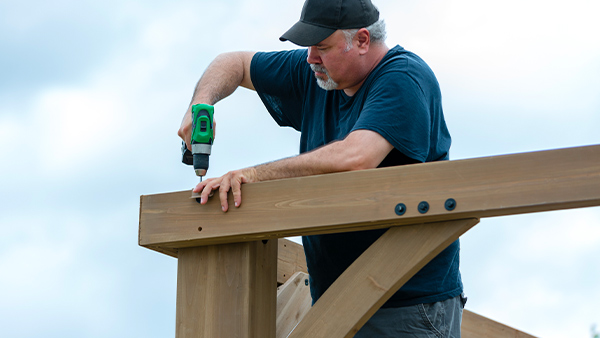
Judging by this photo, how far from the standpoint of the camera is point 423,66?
2.31 meters

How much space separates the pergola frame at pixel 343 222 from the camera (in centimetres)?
168

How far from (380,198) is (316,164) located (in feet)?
0.89

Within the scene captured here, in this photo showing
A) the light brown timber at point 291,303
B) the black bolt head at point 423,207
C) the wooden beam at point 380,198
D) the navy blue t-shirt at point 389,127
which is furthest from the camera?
the light brown timber at point 291,303

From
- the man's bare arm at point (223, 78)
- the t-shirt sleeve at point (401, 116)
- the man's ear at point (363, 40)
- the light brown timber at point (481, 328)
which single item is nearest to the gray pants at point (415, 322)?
the t-shirt sleeve at point (401, 116)

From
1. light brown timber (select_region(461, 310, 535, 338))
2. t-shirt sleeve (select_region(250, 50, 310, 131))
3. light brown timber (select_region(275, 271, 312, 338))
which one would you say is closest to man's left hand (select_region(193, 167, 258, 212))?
t-shirt sleeve (select_region(250, 50, 310, 131))

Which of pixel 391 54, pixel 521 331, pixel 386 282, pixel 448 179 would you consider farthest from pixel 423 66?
pixel 521 331

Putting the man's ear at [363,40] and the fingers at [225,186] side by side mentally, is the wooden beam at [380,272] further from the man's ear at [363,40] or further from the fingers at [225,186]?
the man's ear at [363,40]

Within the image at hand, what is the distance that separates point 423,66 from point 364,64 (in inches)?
8.6

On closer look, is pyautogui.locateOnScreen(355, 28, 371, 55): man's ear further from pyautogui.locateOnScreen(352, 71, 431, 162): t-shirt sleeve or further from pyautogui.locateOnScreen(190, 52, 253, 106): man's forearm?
pyautogui.locateOnScreen(190, 52, 253, 106): man's forearm

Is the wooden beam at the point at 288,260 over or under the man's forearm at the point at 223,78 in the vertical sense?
under

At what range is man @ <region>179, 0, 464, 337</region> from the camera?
79.6 inches

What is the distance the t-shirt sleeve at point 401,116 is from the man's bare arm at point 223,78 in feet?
2.63

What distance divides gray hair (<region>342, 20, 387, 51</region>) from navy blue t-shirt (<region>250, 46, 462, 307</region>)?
70 millimetres

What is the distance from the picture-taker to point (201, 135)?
226 centimetres
